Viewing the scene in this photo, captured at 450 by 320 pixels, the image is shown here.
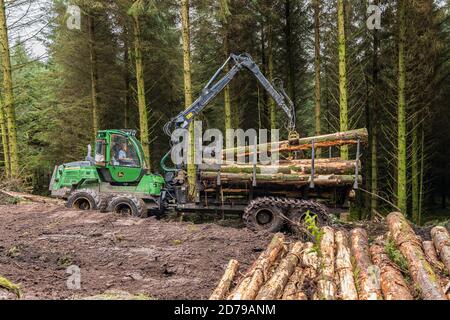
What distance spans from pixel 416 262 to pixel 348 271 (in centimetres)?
106

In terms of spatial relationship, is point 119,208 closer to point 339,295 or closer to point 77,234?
point 77,234

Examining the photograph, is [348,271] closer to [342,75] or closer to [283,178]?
[283,178]

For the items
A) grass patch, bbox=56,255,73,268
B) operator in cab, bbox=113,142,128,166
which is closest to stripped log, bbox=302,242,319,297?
grass patch, bbox=56,255,73,268

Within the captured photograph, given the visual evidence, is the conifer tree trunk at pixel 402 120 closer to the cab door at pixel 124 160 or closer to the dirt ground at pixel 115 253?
the dirt ground at pixel 115 253

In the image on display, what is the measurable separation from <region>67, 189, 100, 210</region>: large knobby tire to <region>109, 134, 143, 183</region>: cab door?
845mm

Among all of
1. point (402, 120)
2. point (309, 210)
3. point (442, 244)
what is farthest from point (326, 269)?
point (402, 120)

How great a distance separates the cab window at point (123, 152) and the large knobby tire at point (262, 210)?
393cm

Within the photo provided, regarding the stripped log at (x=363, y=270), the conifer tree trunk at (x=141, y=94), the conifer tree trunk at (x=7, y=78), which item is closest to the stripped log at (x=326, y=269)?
the stripped log at (x=363, y=270)

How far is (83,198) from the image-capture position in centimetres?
1175

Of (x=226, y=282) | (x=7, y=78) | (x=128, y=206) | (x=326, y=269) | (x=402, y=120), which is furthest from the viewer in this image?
(x=7, y=78)

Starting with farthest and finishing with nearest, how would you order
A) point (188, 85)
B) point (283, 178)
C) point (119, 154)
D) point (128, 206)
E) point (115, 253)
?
point (188, 85) < point (119, 154) < point (128, 206) < point (283, 178) < point (115, 253)

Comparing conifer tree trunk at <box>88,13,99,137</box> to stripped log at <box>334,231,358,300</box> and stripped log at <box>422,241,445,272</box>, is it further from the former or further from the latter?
stripped log at <box>422,241,445,272</box>

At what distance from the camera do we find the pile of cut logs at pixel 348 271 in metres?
5.11
